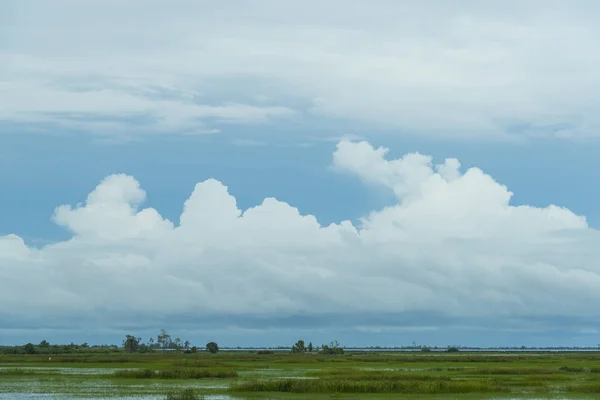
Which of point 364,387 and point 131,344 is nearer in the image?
point 364,387

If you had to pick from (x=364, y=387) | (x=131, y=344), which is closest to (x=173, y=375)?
(x=364, y=387)

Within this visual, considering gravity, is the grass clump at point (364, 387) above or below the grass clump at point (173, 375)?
below

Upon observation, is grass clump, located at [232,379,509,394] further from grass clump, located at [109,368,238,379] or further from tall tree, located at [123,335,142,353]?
tall tree, located at [123,335,142,353]

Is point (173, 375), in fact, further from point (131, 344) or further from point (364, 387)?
point (131, 344)

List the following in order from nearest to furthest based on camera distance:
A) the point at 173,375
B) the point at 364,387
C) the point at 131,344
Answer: the point at 364,387, the point at 173,375, the point at 131,344

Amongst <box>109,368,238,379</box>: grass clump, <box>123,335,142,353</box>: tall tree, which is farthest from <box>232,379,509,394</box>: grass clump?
<box>123,335,142,353</box>: tall tree

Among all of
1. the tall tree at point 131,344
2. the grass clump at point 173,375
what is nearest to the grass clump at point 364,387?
the grass clump at point 173,375

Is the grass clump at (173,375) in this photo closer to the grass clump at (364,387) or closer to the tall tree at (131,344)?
the grass clump at (364,387)

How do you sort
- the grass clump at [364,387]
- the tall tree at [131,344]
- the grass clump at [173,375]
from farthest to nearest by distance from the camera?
the tall tree at [131,344]
the grass clump at [173,375]
the grass clump at [364,387]

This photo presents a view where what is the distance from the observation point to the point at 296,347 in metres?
148

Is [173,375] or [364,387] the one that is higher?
[173,375]

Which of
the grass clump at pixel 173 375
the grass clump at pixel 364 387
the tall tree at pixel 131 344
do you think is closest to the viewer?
the grass clump at pixel 364 387

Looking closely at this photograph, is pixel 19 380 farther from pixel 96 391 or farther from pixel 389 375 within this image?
pixel 389 375

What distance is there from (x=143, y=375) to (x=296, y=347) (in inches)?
3754
